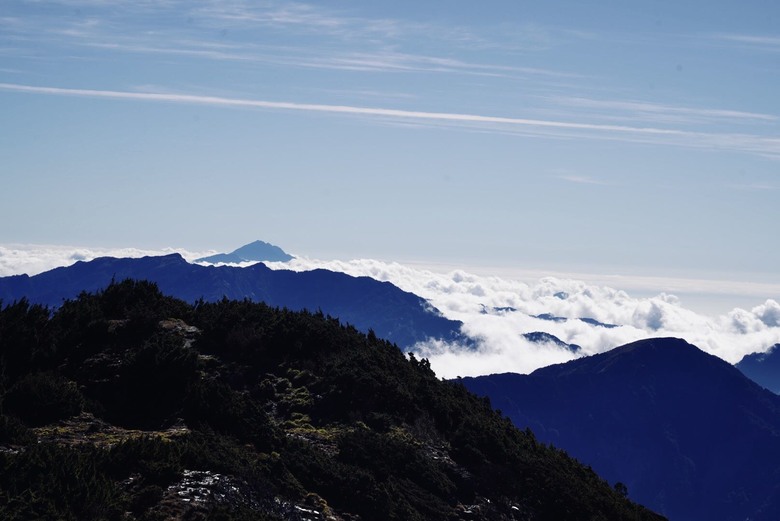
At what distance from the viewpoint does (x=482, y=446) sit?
35594 millimetres

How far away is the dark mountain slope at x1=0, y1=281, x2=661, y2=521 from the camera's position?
72.1ft

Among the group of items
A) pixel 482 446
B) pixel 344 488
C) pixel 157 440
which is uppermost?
pixel 157 440

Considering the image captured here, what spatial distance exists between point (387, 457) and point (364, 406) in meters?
6.48

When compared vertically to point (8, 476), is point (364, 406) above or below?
below

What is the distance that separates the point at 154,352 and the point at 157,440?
409 inches

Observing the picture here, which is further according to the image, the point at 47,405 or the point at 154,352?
the point at 154,352

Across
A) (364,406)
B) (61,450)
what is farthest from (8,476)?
(364,406)

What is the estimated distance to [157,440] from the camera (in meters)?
24.2

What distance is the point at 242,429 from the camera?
29516 millimetres

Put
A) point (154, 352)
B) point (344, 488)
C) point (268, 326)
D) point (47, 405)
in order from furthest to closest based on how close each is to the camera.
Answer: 1. point (268, 326)
2. point (154, 352)
3. point (47, 405)
4. point (344, 488)

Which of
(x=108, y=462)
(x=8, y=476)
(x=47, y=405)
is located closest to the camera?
(x=8, y=476)

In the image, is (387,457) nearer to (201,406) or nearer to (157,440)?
(201,406)

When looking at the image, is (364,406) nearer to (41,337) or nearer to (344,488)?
(344,488)

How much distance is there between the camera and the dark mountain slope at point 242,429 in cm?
2197
